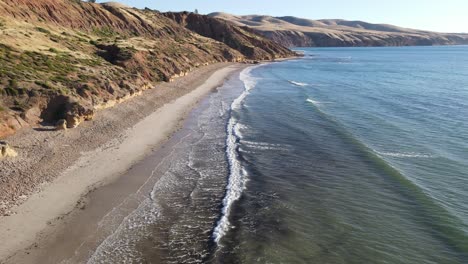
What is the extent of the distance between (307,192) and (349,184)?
2.78m

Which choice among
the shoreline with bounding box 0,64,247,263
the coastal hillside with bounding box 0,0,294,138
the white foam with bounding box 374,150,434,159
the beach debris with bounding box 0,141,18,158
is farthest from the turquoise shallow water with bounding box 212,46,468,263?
the coastal hillside with bounding box 0,0,294,138

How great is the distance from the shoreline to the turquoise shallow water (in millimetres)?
6401

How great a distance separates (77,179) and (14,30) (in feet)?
101

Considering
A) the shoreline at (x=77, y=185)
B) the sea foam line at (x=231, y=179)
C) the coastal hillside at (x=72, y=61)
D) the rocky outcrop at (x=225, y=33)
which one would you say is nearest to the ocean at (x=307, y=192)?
the sea foam line at (x=231, y=179)

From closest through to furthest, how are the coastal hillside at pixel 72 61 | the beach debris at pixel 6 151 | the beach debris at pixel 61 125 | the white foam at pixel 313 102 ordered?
1. the beach debris at pixel 6 151
2. the beach debris at pixel 61 125
3. the coastal hillside at pixel 72 61
4. the white foam at pixel 313 102

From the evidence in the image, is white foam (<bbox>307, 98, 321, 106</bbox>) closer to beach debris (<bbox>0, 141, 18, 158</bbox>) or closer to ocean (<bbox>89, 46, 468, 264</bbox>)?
ocean (<bbox>89, 46, 468, 264</bbox>)

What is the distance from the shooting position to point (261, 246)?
16.0 metres

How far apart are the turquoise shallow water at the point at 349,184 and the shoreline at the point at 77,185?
6.40 m

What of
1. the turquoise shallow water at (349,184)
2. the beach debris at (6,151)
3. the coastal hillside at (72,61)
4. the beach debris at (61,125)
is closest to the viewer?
the turquoise shallow water at (349,184)

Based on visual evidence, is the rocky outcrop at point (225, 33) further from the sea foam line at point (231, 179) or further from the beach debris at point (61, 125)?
the beach debris at point (61, 125)

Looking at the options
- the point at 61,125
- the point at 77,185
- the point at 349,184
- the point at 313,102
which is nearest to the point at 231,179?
the point at 349,184

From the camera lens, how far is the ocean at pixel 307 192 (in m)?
15.8

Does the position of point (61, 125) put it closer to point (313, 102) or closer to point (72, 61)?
point (72, 61)

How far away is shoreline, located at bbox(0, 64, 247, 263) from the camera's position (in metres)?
15.7
